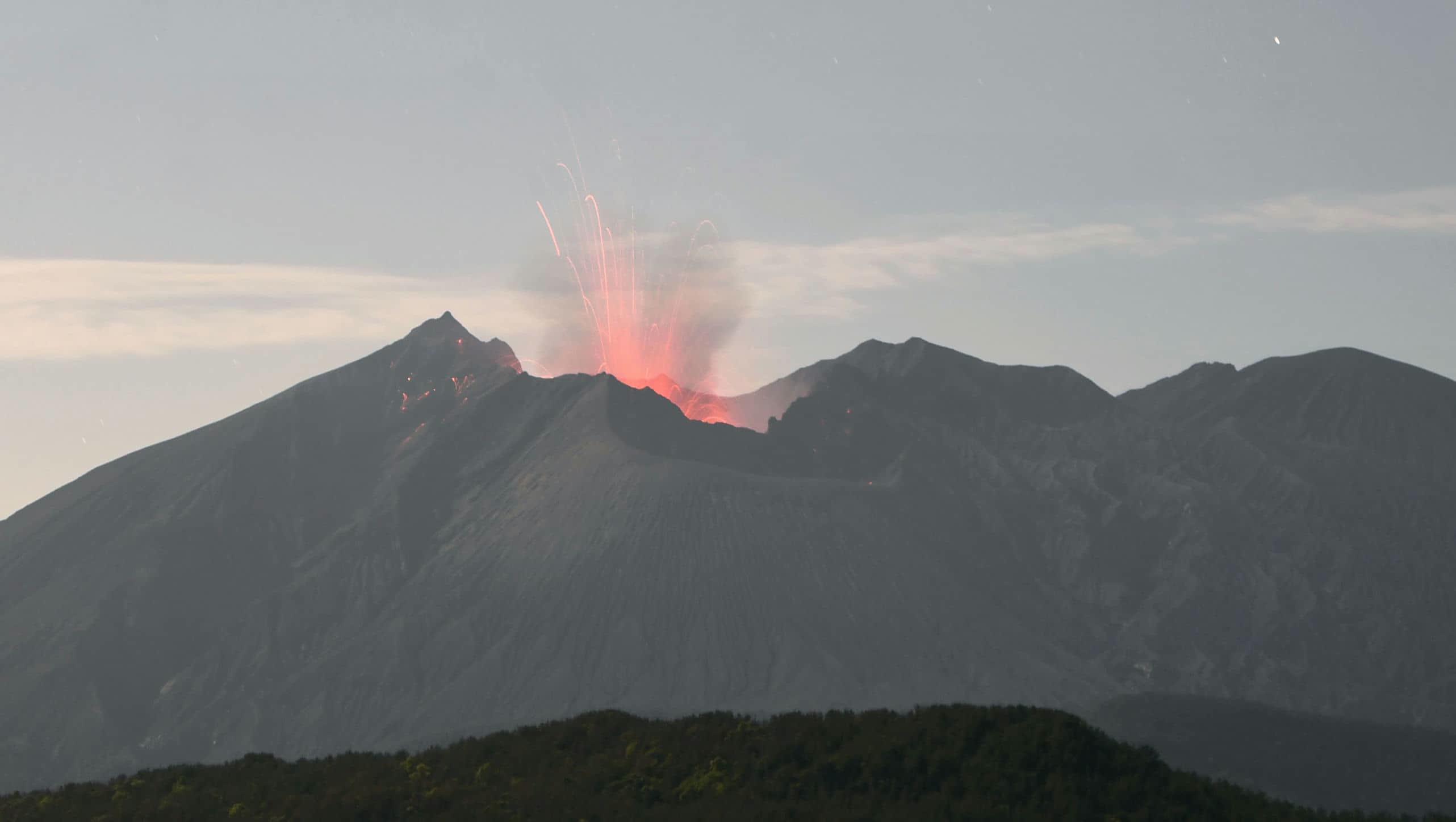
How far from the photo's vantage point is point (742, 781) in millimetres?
31828

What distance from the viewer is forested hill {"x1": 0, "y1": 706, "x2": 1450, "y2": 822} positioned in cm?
2955

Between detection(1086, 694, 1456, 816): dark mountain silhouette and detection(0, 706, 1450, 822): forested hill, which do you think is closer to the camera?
detection(0, 706, 1450, 822): forested hill

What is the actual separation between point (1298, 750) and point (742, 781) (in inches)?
3903

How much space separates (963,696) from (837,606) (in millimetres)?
22583

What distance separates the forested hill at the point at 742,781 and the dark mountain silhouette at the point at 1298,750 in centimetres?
8263

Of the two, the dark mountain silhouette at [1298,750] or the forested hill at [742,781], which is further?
the dark mountain silhouette at [1298,750]

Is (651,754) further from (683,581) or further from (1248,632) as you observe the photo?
(1248,632)

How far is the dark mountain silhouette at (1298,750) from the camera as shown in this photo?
112m

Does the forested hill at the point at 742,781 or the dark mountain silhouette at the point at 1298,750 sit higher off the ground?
the forested hill at the point at 742,781

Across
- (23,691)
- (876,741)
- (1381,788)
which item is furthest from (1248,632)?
(876,741)

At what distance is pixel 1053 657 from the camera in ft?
622

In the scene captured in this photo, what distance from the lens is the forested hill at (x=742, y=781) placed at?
2955 cm

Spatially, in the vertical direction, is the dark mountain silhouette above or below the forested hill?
below

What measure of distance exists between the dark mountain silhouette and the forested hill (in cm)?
8263
